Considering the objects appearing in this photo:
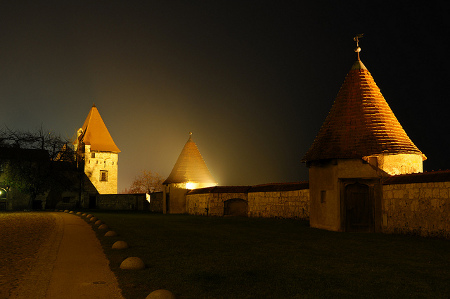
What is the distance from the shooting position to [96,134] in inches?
2212

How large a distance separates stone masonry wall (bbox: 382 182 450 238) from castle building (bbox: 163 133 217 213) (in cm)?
2047

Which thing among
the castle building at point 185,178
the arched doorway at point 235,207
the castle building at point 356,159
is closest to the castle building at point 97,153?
the castle building at point 185,178

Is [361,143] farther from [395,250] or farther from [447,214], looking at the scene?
[395,250]

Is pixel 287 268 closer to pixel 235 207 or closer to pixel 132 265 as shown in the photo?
pixel 132 265

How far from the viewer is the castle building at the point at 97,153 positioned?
53750 millimetres

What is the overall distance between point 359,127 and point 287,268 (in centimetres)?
Answer: 976

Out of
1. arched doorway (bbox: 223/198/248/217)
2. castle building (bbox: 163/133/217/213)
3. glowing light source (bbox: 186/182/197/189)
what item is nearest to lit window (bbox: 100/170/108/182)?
castle building (bbox: 163/133/217/213)

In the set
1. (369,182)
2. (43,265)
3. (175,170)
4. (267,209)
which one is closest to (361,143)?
(369,182)

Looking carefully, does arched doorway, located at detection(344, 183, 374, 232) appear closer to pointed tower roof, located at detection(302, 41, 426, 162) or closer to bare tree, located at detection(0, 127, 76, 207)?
pointed tower roof, located at detection(302, 41, 426, 162)

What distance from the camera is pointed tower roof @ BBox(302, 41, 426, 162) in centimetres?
1507

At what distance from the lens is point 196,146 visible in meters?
35.8

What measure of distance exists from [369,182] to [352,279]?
9136 mm

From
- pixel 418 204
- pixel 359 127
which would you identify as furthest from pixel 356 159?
pixel 418 204

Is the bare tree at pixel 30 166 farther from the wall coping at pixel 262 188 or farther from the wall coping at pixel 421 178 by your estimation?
the wall coping at pixel 421 178
